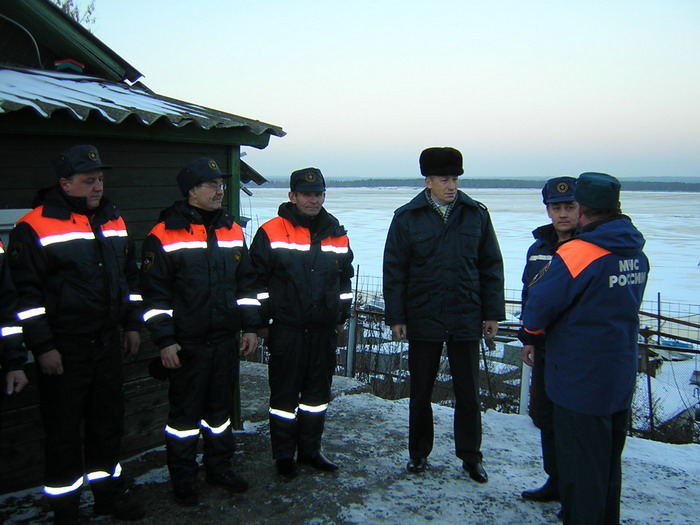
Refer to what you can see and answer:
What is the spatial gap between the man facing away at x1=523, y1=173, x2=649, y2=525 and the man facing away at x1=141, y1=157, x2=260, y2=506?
185cm

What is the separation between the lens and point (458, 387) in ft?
13.4

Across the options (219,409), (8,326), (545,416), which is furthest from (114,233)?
(545,416)

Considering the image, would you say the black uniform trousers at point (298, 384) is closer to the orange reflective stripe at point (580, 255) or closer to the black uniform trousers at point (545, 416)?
the black uniform trousers at point (545, 416)

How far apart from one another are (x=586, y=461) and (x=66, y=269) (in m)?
2.85

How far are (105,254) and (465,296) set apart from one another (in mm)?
2255

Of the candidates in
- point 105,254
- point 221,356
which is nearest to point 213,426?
point 221,356

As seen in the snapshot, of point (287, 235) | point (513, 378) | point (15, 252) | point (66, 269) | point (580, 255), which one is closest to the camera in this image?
point (580, 255)

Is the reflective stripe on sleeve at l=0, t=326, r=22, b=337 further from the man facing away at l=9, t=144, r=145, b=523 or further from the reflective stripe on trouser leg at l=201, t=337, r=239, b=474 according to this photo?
the reflective stripe on trouser leg at l=201, t=337, r=239, b=474

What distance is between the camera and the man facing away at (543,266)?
12.1ft

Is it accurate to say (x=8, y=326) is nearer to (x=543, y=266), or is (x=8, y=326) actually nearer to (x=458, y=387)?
(x=458, y=387)

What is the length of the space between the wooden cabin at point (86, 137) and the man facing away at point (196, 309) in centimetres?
71

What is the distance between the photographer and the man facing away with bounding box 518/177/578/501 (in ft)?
12.1

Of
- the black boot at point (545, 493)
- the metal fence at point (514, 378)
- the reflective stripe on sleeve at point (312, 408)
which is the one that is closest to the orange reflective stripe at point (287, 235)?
the reflective stripe on sleeve at point (312, 408)

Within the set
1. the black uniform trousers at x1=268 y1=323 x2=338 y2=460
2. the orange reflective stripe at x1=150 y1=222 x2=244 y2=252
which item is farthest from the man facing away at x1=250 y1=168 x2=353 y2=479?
the orange reflective stripe at x1=150 y1=222 x2=244 y2=252
